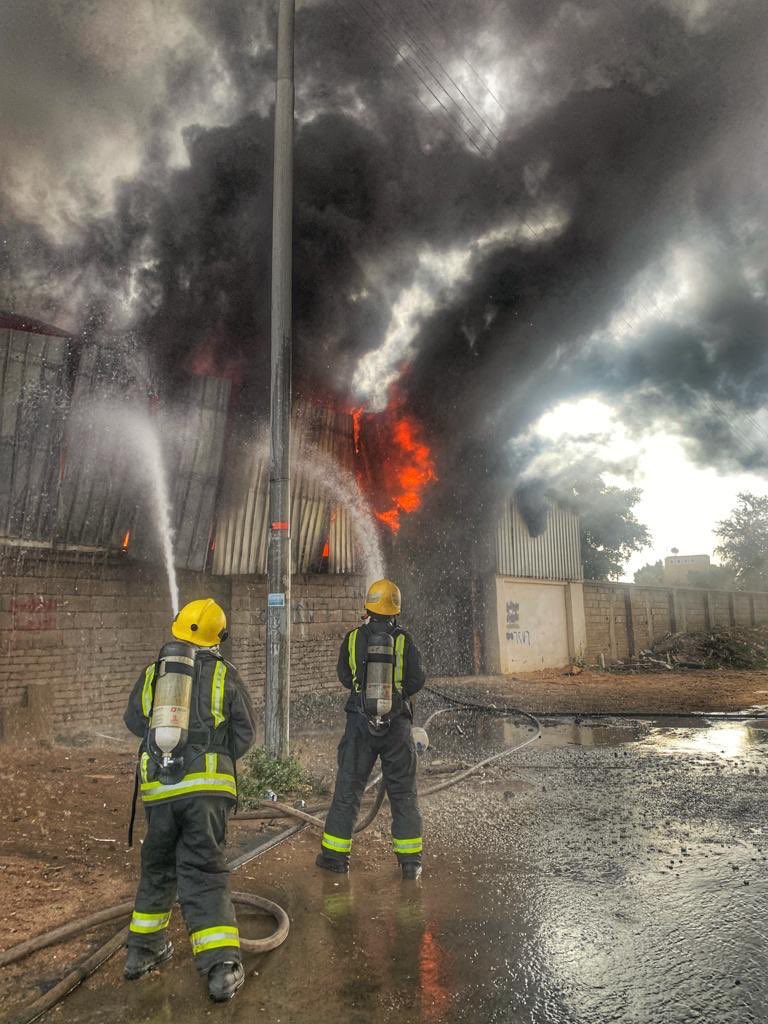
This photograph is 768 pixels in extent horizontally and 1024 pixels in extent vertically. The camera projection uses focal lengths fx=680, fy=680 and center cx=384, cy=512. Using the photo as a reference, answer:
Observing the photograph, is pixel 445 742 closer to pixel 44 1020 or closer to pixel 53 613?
pixel 53 613

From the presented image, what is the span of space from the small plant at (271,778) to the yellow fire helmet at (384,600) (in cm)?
202

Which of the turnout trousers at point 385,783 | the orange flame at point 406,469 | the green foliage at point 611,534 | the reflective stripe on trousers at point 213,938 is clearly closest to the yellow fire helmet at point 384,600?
the turnout trousers at point 385,783

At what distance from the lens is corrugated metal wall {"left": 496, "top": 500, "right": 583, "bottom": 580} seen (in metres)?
17.8

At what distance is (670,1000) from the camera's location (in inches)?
103

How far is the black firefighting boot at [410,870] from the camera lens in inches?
157

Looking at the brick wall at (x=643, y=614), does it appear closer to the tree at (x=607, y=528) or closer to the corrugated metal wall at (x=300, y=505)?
the tree at (x=607, y=528)

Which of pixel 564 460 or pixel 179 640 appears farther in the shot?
pixel 564 460

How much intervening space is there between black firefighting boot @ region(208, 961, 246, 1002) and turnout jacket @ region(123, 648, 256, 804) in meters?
0.65

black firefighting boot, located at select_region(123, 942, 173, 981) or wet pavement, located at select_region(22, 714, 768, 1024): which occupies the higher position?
black firefighting boot, located at select_region(123, 942, 173, 981)

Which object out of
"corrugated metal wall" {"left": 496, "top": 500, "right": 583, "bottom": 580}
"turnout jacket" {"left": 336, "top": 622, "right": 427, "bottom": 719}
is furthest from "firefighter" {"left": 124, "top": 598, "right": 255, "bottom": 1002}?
"corrugated metal wall" {"left": 496, "top": 500, "right": 583, "bottom": 580}

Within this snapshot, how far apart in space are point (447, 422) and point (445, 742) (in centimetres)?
794

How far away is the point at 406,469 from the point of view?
1409 cm

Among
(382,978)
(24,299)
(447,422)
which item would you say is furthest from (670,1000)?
(24,299)

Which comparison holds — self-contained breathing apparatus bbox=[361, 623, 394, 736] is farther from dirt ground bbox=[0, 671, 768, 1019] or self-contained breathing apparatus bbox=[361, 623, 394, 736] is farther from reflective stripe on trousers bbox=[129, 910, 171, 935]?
reflective stripe on trousers bbox=[129, 910, 171, 935]
